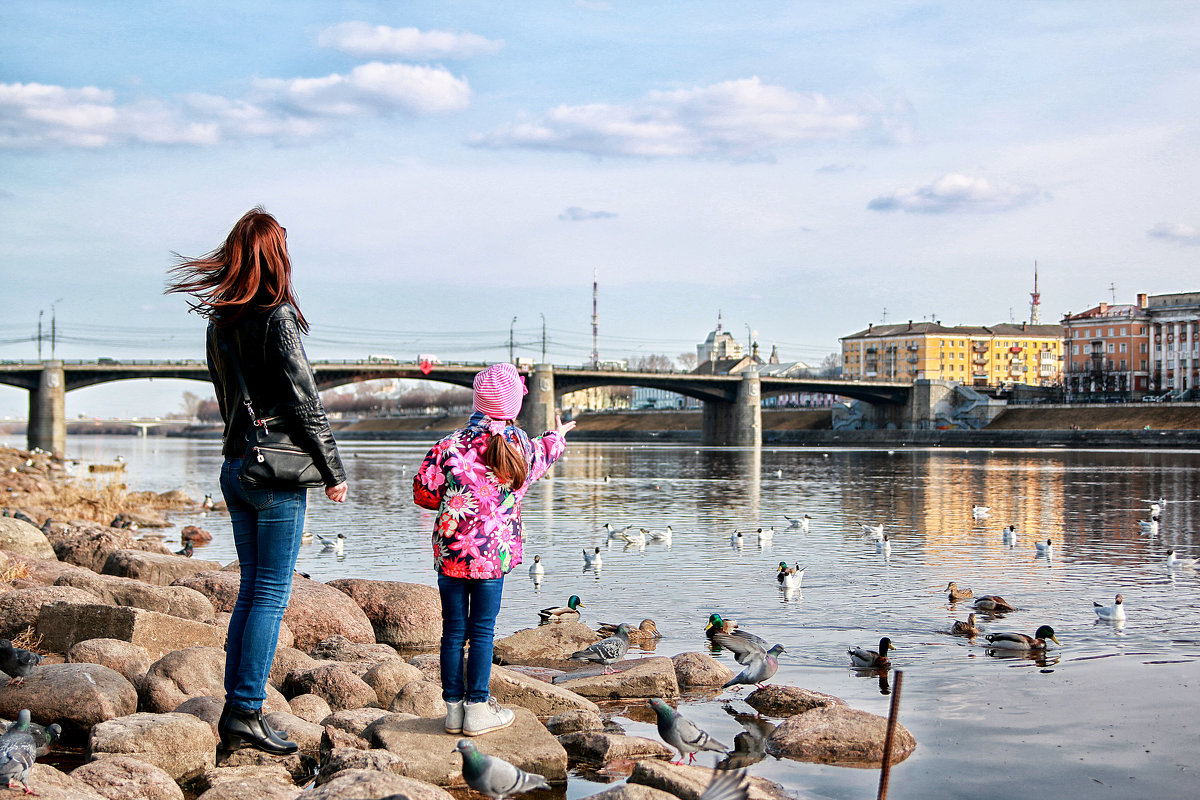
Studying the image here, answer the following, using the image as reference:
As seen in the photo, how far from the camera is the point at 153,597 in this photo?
8781mm

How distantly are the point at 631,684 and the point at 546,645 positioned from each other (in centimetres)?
180

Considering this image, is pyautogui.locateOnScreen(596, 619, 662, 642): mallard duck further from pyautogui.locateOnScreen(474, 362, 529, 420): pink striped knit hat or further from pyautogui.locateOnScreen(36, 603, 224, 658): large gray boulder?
pyautogui.locateOnScreen(474, 362, 529, 420): pink striped knit hat

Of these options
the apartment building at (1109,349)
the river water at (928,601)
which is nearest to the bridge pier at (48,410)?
the river water at (928,601)

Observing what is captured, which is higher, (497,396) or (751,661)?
A: (497,396)

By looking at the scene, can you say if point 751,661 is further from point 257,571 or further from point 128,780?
point 128,780

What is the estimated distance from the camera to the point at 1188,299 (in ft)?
425

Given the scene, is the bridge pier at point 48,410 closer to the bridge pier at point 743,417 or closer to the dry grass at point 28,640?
the bridge pier at point 743,417

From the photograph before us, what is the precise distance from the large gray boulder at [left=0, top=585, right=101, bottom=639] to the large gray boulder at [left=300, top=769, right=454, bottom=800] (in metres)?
4.15

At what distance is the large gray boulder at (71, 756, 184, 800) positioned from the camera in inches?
194

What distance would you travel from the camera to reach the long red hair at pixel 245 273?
4.98m

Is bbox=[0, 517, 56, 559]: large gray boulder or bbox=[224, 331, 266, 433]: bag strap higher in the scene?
bbox=[224, 331, 266, 433]: bag strap

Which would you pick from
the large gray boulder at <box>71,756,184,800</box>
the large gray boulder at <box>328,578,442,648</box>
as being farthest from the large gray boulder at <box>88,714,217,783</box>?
the large gray boulder at <box>328,578,442,648</box>

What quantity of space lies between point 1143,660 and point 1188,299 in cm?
13603

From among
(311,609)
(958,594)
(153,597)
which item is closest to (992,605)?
(958,594)
